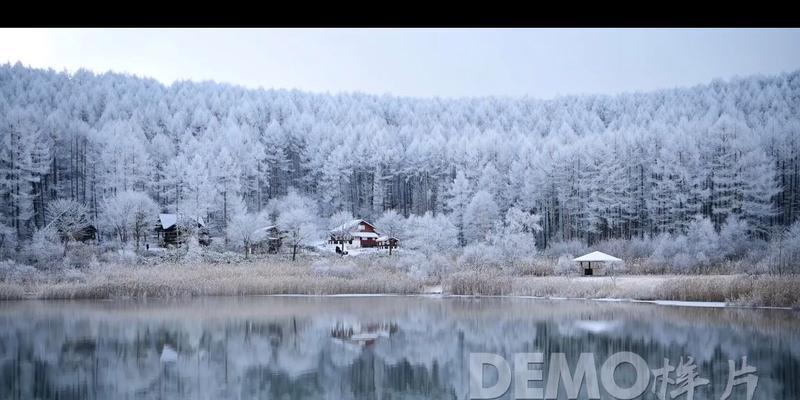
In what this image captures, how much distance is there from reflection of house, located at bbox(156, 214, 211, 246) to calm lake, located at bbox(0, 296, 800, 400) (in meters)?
8.51

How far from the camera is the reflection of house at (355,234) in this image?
24.4 metres

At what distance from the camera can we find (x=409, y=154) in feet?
98.9

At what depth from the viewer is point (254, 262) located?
21.0 meters

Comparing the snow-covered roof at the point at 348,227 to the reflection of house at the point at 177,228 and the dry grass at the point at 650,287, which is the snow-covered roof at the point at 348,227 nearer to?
the reflection of house at the point at 177,228

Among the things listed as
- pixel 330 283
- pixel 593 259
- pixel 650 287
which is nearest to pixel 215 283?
pixel 330 283

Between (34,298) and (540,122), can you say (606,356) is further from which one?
(540,122)

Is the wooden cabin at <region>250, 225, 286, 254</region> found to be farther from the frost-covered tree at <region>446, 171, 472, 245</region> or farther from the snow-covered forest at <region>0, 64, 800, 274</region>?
the frost-covered tree at <region>446, 171, 472, 245</region>

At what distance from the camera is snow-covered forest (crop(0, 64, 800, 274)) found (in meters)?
24.1

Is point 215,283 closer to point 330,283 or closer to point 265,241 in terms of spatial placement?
point 330,283

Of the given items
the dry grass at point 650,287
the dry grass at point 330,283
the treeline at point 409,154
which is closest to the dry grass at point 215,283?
the dry grass at point 330,283

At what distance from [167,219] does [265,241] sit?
3558mm

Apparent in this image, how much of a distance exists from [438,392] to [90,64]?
34.9 meters
